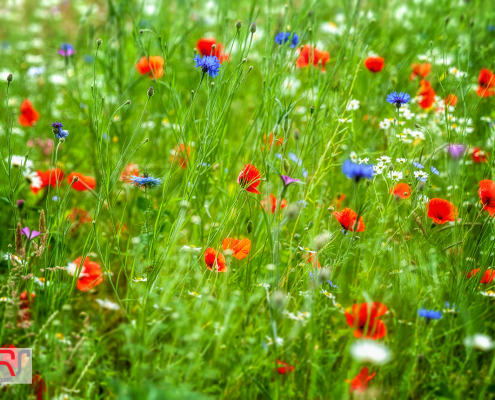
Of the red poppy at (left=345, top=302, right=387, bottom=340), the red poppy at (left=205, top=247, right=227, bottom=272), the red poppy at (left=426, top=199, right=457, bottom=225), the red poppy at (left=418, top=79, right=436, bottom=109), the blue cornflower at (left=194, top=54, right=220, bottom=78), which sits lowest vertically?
the red poppy at (left=345, top=302, right=387, bottom=340)

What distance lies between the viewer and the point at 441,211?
121 cm

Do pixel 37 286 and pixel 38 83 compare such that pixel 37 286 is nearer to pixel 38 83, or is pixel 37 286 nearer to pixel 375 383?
pixel 375 383

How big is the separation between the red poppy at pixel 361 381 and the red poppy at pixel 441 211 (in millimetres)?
507

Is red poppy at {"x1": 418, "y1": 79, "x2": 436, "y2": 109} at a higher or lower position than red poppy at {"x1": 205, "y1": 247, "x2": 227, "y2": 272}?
higher

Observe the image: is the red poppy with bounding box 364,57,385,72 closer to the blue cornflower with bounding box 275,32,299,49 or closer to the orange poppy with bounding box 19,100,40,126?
the blue cornflower with bounding box 275,32,299,49

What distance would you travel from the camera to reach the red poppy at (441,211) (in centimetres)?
120

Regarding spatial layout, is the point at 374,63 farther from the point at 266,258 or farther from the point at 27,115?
the point at 27,115

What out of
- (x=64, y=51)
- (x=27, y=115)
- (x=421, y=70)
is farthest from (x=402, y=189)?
(x=27, y=115)

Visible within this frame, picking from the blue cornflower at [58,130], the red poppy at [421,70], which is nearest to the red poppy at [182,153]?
the blue cornflower at [58,130]

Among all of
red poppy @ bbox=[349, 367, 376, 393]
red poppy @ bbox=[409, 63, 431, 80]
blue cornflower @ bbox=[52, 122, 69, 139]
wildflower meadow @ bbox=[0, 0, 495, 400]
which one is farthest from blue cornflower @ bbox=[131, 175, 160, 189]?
red poppy @ bbox=[409, 63, 431, 80]

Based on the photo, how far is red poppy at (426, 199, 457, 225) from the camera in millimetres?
1196

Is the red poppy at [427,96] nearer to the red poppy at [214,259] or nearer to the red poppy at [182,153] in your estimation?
the red poppy at [182,153]

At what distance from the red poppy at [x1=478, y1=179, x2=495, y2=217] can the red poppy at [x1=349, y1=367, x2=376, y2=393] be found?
0.56 m

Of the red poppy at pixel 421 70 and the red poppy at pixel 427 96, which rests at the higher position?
the red poppy at pixel 421 70
